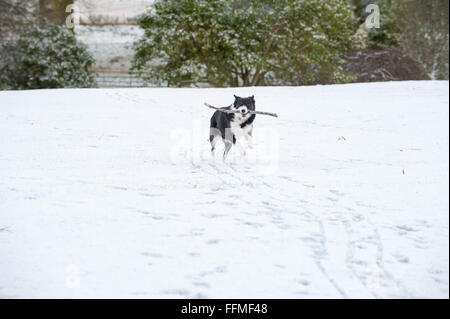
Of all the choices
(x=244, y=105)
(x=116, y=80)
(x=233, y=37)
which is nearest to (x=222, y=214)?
(x=244, y=105)

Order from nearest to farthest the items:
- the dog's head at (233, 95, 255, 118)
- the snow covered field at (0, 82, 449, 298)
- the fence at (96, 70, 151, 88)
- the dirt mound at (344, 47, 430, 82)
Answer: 1. the snow covered field at (0, 82, 449, 298)
2. the dog's head at (233, 95, 255, 118)
3. the dirt mound at (344, 47, 430, 82)
4. the fence at (96, 70, 151, 88)

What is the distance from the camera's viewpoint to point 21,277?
2875mm

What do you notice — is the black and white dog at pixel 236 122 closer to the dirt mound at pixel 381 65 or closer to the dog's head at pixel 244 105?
the dog's head at pixel 244 105

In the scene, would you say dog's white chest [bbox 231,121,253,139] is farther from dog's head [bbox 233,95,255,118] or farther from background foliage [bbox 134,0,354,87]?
background foliage [bbox 134,0,354,87]

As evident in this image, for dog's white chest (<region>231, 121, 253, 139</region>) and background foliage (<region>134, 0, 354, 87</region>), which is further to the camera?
background foliage (<region>134, 0, 354, 87</region>)

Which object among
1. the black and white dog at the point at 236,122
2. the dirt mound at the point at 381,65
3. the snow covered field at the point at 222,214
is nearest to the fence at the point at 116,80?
the dirt mound at the point at 381,65

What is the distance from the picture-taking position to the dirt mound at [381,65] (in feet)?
62.3

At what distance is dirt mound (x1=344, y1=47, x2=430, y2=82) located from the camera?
747 inches

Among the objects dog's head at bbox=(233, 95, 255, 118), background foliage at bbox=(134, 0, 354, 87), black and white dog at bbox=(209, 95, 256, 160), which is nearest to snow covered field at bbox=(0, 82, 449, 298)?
black and white dog at bbox=(209, 95, 256, 160)

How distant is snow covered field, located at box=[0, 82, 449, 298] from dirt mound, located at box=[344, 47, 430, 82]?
1078 centimetres

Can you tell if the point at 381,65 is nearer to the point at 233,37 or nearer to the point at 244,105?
the point at 233,37

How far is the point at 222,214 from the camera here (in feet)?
13.4

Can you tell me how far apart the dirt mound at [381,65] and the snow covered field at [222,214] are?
1078 cm

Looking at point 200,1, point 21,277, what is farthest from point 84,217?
point 200,1
